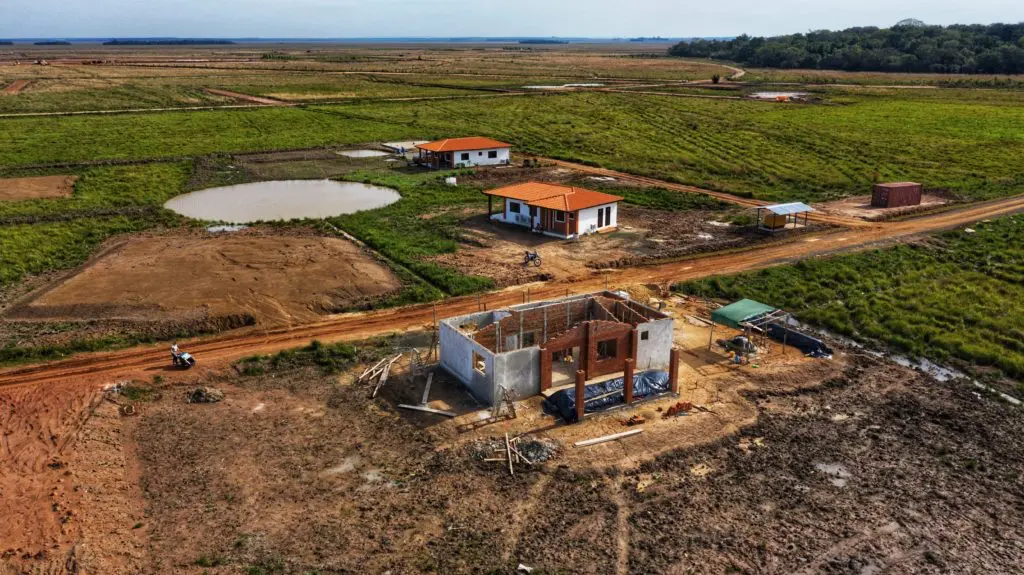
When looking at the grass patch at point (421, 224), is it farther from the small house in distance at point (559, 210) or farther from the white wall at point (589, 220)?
the white wall at point (589, 220)

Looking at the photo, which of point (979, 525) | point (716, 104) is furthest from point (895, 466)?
point (716, 104)

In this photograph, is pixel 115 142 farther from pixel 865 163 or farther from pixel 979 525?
pixel 979 525

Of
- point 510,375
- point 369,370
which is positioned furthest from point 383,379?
point 510,375

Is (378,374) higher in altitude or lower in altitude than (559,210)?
lower

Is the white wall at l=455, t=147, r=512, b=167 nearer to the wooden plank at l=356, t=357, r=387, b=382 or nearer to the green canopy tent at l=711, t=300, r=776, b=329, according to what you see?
the green canopy tent at l=711, t=300, r=776, b=329

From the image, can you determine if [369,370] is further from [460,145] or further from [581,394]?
[460,145]
